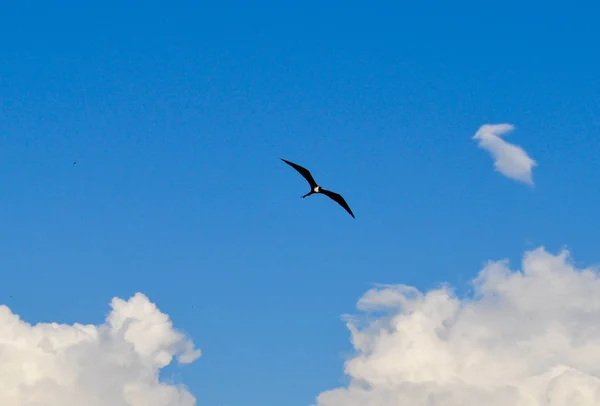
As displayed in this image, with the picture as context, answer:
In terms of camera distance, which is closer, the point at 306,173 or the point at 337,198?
the point at 306,173

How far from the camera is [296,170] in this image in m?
172

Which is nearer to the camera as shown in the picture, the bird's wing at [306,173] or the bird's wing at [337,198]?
the bird's wing at [306,173]

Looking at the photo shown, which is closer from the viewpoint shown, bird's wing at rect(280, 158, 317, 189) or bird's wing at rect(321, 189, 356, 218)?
bird's wing at rect(280, 158, 317, 189)

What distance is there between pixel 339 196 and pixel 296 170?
790cm

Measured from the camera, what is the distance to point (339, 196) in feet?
575
